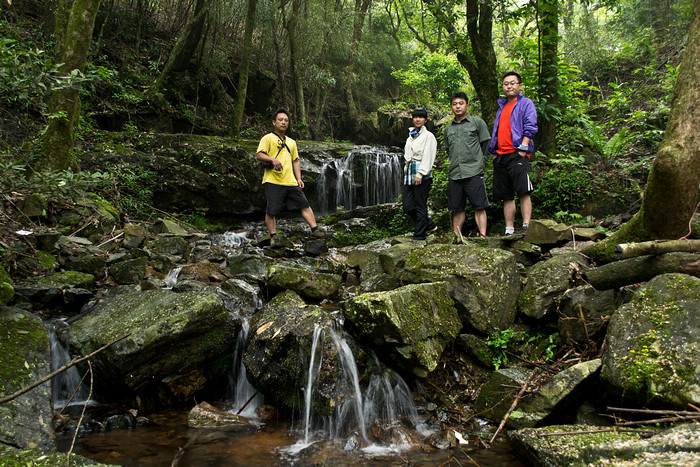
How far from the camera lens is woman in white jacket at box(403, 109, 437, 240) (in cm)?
657

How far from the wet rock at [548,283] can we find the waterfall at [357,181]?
8.34 metres

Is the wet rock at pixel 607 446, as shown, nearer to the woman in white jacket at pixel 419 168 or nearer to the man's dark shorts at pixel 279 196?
the woman in white jacket at pixel 419 168

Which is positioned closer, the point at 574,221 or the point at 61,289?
the point at 61,289

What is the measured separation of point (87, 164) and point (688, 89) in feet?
33.6

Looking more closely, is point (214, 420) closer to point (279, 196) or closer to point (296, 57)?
point (279, 196)

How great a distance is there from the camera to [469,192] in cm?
623

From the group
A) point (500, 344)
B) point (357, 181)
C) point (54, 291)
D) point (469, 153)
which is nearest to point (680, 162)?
point (500, 344)

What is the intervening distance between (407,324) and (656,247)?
2.34 m

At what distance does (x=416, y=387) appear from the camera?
163 inches

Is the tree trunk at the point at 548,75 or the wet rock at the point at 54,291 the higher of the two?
the tree trunk at the point at 548,75

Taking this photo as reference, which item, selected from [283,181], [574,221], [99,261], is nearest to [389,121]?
[283,181]

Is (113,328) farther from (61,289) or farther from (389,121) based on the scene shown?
(389,121)

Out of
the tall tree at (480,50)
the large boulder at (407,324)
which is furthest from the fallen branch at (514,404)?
the tall tree at (480,50)

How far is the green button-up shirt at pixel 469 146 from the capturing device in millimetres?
6184
